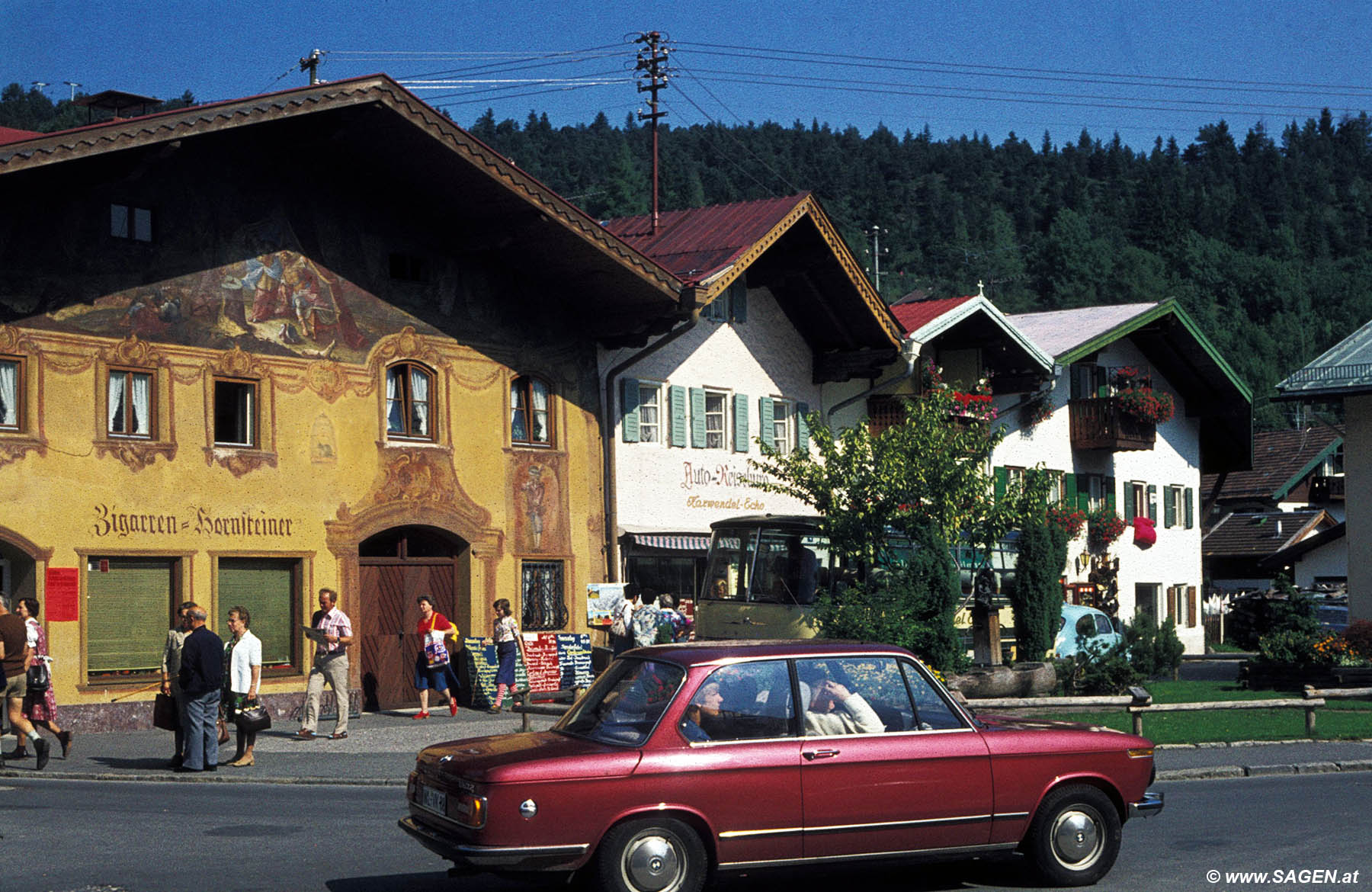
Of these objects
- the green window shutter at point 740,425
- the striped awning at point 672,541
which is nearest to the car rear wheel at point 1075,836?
the striped awning at point 672,541

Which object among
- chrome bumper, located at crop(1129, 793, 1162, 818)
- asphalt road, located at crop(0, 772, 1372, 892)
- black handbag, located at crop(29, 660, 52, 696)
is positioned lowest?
asphalt road, located at crop(0, 772, 1372, 892)

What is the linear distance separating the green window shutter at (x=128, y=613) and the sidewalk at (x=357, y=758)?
998mm

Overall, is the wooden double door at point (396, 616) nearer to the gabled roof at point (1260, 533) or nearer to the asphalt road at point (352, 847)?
the asphalt road at point (352, 847)

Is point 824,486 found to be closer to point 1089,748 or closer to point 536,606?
point 536,606

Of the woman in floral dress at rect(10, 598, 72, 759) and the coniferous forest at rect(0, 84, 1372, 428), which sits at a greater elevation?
the coniferous forest at rect(0, 84, 1372, 428)

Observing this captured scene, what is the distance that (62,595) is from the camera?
2228 centimetres

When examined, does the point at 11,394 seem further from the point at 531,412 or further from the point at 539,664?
the point at 539,664

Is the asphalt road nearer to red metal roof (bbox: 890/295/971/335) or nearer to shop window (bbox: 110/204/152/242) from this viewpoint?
shop window (bbox: 110/204/152/242)

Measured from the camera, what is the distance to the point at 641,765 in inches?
372

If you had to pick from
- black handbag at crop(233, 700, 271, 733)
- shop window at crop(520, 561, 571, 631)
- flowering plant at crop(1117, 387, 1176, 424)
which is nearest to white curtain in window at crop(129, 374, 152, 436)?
black handbag at crop(233, 700, 271, 733)

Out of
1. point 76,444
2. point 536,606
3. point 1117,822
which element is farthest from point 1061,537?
point 1117,822

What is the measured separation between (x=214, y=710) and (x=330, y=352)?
28.8ft

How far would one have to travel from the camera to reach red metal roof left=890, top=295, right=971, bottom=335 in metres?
36.9

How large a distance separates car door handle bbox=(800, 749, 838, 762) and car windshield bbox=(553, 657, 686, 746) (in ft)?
2.75
